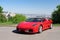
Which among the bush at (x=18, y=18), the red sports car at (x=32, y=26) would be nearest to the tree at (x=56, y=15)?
the bush at (x=18, y=18)

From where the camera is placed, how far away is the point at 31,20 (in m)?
13.3

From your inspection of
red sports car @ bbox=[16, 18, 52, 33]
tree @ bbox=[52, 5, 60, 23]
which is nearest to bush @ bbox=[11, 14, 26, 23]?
tree @ bbox=[52, 5, 60, 23]

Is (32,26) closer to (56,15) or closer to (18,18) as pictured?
(56,15)

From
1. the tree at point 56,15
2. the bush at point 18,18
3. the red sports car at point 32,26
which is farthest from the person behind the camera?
the bush at point 18,18

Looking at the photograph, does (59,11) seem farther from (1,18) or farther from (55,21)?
(1,18)

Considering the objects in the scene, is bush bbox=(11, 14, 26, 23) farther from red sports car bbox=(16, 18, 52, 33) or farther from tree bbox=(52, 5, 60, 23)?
red sports car bbox=(16, 18, 52, 33)

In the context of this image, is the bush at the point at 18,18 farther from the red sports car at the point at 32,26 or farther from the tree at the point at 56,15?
the red sports car at the point at 32,26

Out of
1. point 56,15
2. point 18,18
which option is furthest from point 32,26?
point 18,18

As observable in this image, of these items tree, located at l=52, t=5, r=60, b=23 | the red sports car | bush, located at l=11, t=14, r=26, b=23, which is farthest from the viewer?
bush, located at l=11, t=14, r=26, b=23

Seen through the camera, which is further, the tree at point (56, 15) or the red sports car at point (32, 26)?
the tree at point (56, 15)

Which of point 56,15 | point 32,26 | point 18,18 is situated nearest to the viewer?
point 32,26

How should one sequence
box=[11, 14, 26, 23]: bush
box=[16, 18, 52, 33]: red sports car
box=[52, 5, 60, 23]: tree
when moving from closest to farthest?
box=[16, 18, 52, 33]: red sports car, box=[52, 5, 60, 23]: tree, box=[11, 14, 26, 23]: bush

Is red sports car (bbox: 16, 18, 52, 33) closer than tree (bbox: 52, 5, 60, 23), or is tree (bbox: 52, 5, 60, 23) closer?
red sports car (bbox: 16, 18, 52, 33)

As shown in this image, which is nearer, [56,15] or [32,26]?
[32,26]
